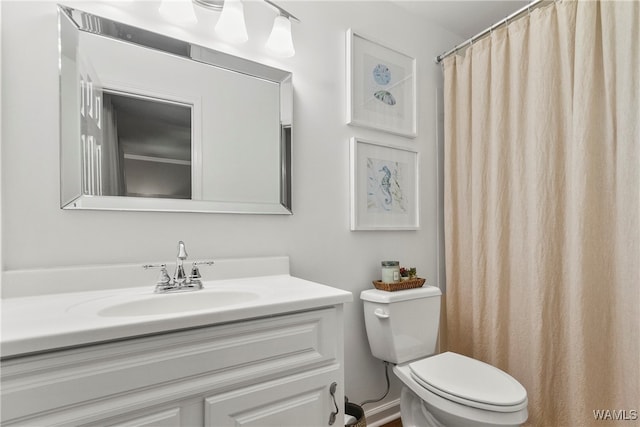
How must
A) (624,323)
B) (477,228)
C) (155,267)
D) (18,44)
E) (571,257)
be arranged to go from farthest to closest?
(477,228) → (571,257) → (624,323) → (155,267) → (18,44)

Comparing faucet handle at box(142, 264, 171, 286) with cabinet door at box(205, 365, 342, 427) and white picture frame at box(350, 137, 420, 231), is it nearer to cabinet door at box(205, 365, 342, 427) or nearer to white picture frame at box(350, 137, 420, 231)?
cabinet door at box(205, 365, 342, 427)

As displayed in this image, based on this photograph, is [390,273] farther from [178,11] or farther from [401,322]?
[178,11]

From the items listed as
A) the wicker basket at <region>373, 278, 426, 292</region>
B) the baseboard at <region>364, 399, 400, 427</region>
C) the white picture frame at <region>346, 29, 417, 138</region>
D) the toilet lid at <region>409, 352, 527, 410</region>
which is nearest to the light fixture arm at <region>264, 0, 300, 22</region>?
the white picture frame at <region>346, 29, 417, 138</region>

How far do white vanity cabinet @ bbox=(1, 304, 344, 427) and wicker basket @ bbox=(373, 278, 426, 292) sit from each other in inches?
25.3

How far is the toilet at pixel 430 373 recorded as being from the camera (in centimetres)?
121

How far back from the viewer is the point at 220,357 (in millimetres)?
848

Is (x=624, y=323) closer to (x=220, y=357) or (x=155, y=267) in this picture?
(x=220, y=357)

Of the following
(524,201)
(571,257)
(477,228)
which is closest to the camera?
(571,257)

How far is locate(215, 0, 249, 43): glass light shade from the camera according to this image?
4.26 ft

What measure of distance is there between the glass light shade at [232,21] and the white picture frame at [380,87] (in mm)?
602

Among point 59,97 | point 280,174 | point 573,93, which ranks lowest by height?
point 280,174

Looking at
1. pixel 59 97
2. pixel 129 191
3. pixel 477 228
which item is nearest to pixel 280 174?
pixel 129 191

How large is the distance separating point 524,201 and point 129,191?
1.74 metres

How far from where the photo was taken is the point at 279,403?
933 millimetres
